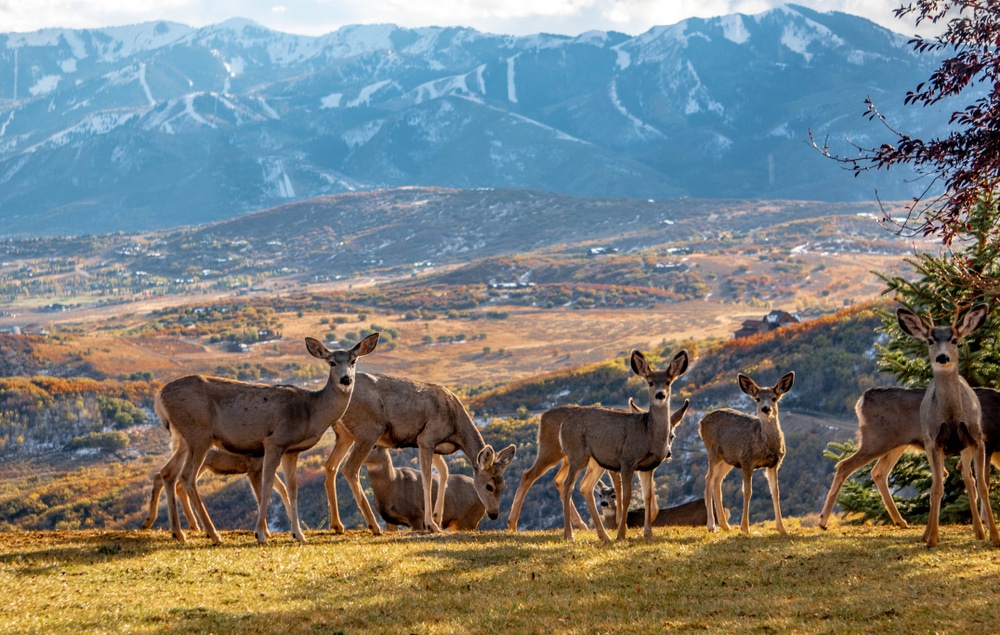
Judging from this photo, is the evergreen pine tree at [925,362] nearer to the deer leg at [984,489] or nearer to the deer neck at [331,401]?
the deer leg at [984,489]

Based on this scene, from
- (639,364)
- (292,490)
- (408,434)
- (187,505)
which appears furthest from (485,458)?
(187,505)

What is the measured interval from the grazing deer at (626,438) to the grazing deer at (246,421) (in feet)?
11.8

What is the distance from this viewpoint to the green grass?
10.6 metres

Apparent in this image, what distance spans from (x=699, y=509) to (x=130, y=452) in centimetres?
4362

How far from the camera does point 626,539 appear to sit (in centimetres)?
1625

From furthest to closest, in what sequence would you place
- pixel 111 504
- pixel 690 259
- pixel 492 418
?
1. pixel 690 259
2. pixel 492 418
3. pixel 111 504

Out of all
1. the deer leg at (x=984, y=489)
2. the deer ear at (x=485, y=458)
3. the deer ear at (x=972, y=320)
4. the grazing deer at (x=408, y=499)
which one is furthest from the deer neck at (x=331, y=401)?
the deer leg at (x=984, y=489)

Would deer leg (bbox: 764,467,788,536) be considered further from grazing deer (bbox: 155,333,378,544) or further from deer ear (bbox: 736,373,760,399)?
grazing deer (bbox: 155,333,378,544)

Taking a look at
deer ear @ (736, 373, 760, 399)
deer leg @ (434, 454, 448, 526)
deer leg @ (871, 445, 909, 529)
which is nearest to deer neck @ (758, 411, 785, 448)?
deer ear @ (736, 373, 760, 399)

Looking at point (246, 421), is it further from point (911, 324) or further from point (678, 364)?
point (911, 324)

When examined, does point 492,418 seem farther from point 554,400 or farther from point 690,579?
point 690,579

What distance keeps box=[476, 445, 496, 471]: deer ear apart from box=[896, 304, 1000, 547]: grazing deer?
7450mm

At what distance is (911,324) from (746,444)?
4.08 metres

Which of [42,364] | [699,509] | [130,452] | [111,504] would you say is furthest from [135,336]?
[699,509]
